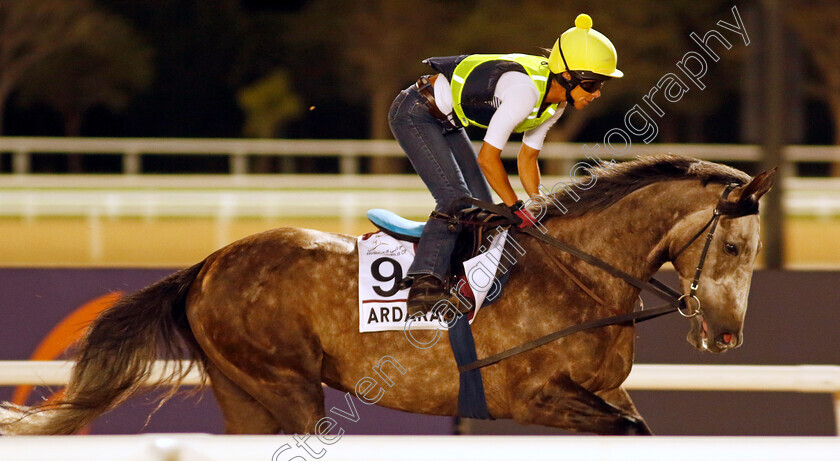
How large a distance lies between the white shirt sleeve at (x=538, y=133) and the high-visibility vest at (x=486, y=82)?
0.41 ft

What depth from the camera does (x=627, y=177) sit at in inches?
135

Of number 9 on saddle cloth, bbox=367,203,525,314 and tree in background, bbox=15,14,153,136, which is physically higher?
tree in background, bbox=15,14,153,136

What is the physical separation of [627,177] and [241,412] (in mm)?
1642

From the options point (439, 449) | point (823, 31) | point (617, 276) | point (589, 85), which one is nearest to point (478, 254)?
point (617, 276)

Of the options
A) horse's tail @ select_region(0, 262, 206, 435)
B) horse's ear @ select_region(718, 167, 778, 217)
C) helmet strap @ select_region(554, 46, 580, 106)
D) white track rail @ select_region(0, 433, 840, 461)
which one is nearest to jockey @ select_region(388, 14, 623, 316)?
helmet strap @ select_region(554, 46, 580, 106)

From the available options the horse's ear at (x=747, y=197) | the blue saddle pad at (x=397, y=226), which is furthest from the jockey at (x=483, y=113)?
the horse's ear at (x=747, y=197)

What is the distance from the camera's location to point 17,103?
23.2m

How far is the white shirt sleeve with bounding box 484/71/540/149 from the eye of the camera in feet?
10.6

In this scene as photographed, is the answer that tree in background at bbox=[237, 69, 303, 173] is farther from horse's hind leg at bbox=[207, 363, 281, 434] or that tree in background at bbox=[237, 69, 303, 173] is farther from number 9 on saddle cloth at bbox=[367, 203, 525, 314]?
number 9 on saddle cloth at bbox=[367, 203, 525, 314]

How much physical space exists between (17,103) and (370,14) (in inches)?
369

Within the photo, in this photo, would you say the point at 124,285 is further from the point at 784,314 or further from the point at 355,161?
the point at 355,161

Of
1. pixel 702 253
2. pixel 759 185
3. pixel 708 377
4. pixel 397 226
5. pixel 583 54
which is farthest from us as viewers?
pixel 708 377

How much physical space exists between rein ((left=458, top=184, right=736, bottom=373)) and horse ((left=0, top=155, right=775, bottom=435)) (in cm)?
3

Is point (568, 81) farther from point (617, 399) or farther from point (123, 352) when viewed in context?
point (123, 352)
